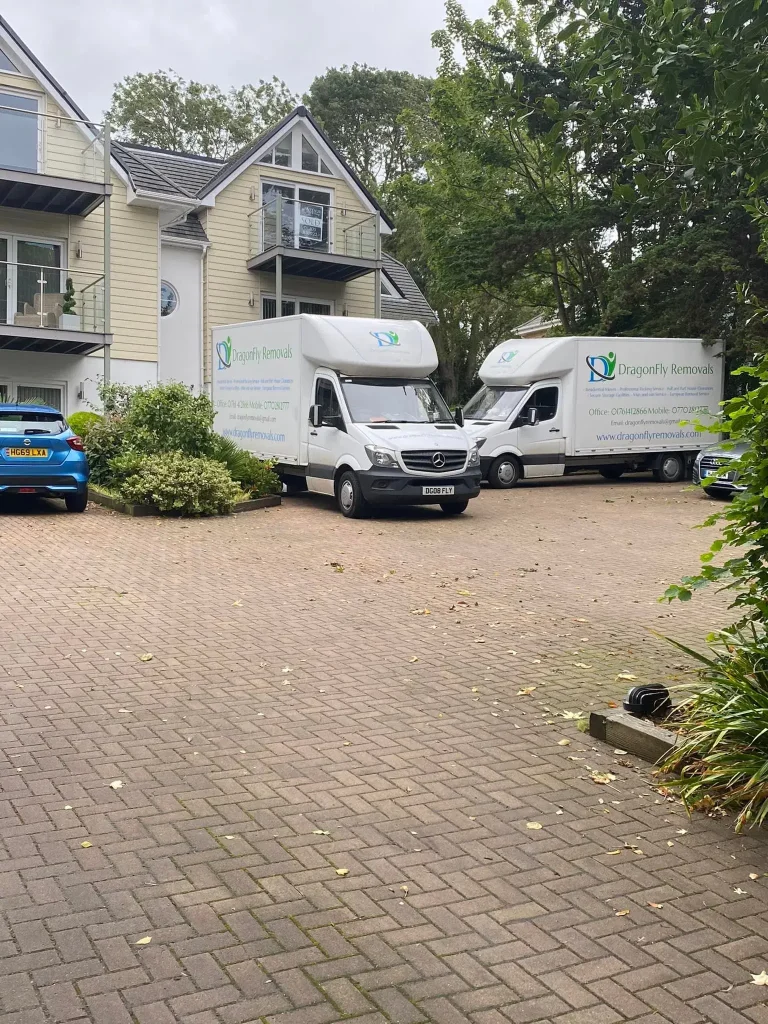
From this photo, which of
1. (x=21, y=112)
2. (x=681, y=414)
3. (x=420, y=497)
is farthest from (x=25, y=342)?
(x=681, y=414)

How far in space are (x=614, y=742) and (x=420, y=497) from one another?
980cm

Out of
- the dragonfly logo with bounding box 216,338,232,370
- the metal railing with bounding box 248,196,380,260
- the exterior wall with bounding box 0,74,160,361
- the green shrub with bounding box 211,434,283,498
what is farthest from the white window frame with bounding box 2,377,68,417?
the green shrub with bounding box 211,434,283,498

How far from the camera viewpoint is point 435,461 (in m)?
15.2

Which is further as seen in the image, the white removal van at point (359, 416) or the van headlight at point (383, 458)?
the white removal van at point (359, 416)

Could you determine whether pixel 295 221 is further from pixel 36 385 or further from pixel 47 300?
pixel 36 385

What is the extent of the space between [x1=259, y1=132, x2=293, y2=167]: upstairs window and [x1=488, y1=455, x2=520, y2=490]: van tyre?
13.1 metres

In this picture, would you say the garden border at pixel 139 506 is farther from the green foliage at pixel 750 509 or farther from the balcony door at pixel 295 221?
the balcony door at pixel 295 221

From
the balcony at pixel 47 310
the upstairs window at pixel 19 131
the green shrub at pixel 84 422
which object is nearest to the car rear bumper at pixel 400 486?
the green shrub at pixel 84 422

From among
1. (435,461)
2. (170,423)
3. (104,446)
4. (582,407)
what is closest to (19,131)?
(104,446)

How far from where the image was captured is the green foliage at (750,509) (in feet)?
15.4

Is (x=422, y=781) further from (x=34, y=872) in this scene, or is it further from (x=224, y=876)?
(x=34, y=872)

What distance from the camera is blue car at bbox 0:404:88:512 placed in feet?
47.6

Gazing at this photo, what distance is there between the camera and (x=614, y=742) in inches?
214

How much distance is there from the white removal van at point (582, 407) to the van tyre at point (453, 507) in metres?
4.56
